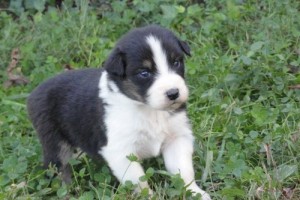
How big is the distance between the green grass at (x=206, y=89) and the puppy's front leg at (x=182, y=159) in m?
0.09

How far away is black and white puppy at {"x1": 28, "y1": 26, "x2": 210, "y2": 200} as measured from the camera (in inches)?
188

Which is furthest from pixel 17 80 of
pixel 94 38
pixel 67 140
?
pixel 67 140

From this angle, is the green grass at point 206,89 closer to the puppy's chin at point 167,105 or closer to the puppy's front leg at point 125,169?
the puppy's front leg at point 125,169

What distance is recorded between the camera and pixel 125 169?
5.00 m

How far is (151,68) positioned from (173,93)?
9.5 inches

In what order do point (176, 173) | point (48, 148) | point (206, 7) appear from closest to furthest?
point (176, 173) < point (48, 148) < point (206, 7)

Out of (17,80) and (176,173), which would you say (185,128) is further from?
(17,80)

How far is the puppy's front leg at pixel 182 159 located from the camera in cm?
504

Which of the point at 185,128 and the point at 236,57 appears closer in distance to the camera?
the point at 185,128

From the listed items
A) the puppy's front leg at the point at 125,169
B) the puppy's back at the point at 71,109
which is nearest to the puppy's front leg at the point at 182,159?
the puppy's front leg at the point at 125,169

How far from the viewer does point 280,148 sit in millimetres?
5461

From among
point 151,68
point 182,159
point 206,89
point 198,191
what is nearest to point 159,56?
point 151,68

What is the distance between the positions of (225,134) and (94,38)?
2376mm

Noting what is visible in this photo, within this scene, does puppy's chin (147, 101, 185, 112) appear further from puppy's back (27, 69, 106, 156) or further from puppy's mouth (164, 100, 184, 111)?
puppy's back (27, 69, 106, 156)
